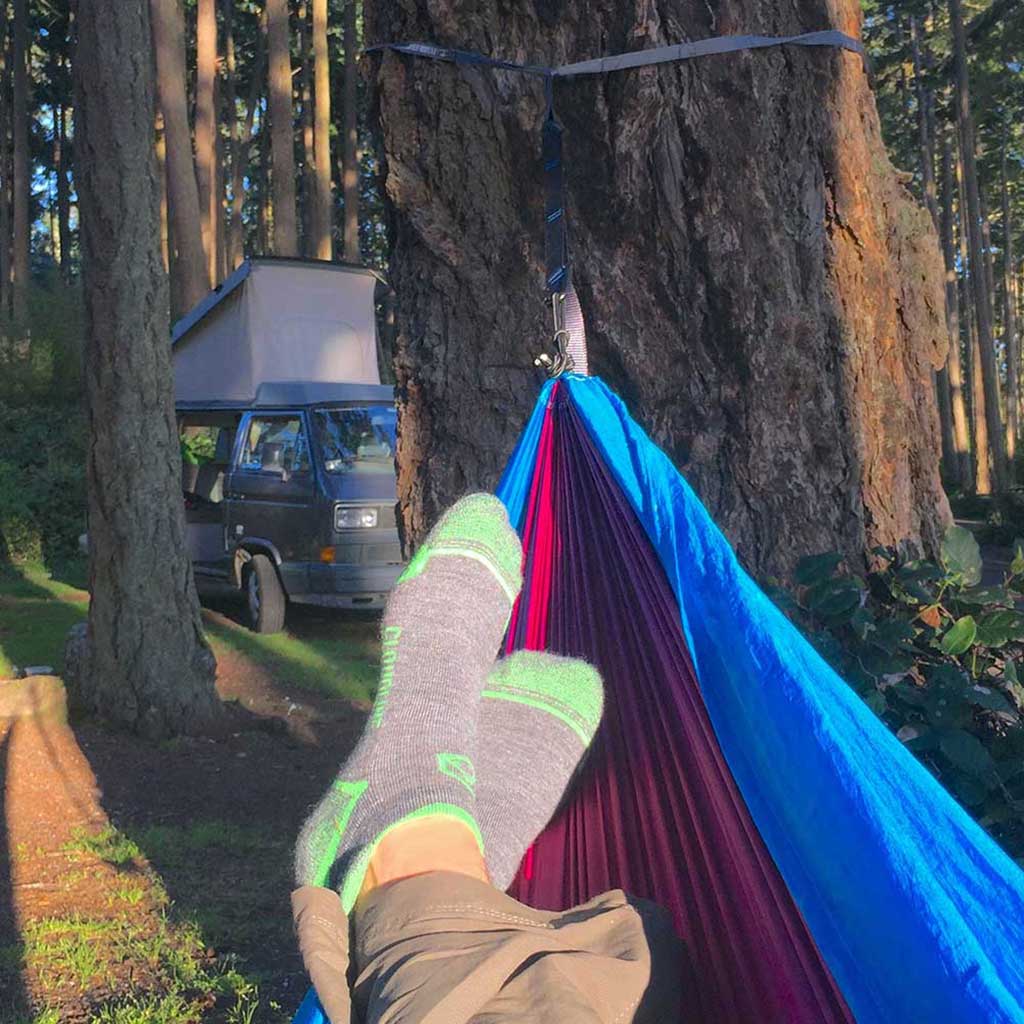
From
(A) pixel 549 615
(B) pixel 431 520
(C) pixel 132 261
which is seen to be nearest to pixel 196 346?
(C) pixel 132 261

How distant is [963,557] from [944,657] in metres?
0.18

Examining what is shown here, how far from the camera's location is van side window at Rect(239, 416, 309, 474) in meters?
8.54

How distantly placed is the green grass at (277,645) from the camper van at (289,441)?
30 centimetres

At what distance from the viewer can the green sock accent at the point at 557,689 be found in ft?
5.57

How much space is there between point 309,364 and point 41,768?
6301 millimetres

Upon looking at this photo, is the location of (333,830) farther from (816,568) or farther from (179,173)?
(179,173)

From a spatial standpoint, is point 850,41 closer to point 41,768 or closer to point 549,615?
point 549,615

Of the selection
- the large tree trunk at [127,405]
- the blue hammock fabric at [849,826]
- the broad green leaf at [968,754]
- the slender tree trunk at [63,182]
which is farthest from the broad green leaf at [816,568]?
the slender tree trunk at [63,182]

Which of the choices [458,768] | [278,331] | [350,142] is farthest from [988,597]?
[350,142]

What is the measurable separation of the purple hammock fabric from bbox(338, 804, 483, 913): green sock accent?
27cm

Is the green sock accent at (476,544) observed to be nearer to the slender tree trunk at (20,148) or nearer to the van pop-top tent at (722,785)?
the van pop-top tent at (722,785)

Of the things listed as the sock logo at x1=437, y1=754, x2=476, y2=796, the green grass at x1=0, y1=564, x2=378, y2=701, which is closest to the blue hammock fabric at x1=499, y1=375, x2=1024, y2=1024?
the sock logo at x1=437, y1=754, x2=476, y2=796

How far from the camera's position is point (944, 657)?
196 centimetres

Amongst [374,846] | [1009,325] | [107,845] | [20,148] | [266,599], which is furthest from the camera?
[1009,325]
